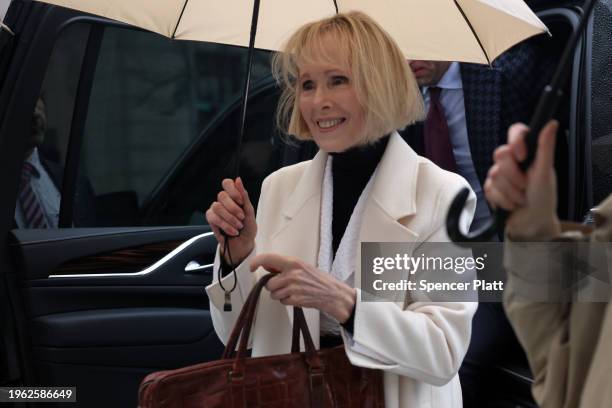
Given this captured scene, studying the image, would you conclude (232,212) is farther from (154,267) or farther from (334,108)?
(154,267)

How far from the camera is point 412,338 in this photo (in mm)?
1909

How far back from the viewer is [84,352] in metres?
3.13

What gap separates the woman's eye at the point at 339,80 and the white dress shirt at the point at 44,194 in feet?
4.24

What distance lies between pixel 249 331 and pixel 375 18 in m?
1.01

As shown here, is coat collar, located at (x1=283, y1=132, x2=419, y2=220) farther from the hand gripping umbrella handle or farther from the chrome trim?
the chrome trim

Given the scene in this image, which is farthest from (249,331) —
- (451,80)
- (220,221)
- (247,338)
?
(451,80)

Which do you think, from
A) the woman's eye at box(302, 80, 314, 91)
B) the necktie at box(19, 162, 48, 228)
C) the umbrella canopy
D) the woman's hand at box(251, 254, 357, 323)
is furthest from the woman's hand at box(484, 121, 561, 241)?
the necktie at box(19, 162, 48, 228)

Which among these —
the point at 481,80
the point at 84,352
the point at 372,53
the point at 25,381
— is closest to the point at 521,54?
the point at 481,80

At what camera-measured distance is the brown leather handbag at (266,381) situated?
178cm

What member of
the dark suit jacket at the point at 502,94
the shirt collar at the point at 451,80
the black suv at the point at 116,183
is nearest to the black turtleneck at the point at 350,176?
the black suv at the point at 116,183

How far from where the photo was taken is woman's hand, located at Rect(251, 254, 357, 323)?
6.04 feet

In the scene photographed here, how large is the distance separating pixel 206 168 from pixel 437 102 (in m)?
0.84

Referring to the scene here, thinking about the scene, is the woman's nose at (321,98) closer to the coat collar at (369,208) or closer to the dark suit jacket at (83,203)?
the coat collar at (369,208)

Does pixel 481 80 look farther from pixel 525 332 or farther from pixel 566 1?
pixel 525 332
